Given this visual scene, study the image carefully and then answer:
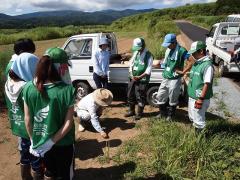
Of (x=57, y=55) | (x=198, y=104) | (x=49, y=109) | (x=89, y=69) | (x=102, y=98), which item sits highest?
(x=57, y=55)

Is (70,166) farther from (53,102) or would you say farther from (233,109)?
(233,109)

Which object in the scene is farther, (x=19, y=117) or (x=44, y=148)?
(x=19, y=117)

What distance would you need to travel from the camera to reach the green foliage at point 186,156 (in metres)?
4.65

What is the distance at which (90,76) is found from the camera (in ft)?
28.1

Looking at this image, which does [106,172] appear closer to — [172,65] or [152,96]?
[172,65]

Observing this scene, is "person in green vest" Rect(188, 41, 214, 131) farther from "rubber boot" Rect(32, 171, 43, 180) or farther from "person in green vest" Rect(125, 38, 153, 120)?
"rubber boot" Rect(32, 171, 43, 180)

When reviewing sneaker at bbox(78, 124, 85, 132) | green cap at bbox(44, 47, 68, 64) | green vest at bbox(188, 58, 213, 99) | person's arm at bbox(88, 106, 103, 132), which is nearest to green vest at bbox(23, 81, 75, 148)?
green cap at bbox(44, 47, 68, 64)

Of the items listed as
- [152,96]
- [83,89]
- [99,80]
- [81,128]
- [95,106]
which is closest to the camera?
[95,106]

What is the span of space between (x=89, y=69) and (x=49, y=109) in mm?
5511

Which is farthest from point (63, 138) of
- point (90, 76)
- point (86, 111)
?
point (90, 76)

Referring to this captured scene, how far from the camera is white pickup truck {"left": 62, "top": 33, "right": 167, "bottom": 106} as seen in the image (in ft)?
27.1

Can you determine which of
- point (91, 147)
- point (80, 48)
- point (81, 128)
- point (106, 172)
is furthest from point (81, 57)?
point (106, 172)

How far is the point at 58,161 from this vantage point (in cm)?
320

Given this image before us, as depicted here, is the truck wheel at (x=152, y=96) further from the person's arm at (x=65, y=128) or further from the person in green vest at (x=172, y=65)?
the person's arm at (x=65, y=128)
